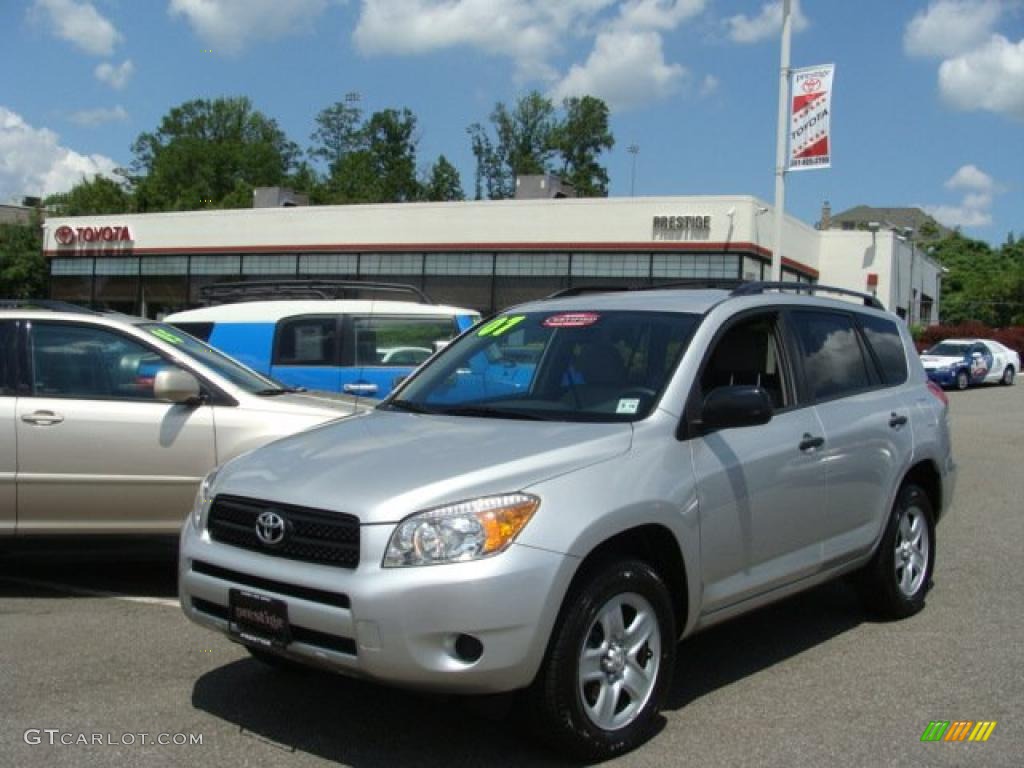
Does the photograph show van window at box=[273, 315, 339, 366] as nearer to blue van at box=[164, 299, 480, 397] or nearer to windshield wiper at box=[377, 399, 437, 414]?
blue van at box=[164, 299, 480, 397]

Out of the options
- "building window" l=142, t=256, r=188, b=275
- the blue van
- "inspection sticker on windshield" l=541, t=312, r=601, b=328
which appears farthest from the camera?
"building window" l=142, t=256, r=188, b=275

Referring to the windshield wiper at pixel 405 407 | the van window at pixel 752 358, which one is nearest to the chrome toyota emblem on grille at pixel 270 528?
the windshield wiper at pixel 405 407

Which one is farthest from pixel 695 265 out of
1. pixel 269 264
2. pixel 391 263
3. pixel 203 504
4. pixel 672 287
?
pixel 203 504

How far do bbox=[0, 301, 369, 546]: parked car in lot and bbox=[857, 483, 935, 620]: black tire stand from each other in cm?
318

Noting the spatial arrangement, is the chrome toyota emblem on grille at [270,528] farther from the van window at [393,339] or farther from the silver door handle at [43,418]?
the van window at [393,339]

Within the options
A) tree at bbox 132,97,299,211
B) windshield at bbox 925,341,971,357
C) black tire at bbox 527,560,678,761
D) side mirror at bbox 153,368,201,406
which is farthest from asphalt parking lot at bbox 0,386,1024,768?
tree at bbox 132,97,299,211

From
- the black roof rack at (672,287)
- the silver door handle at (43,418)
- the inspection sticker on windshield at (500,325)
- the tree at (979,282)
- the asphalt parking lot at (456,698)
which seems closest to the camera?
the asphalt parking lot at (456,698)

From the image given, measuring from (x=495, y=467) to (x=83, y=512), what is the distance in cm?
330

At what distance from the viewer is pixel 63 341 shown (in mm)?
6465

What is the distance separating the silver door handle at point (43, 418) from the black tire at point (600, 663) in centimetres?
368

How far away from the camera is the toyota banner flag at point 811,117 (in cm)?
1866

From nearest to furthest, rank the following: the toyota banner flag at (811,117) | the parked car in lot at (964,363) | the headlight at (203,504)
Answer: the headlight at (203,504)
the toyota banner flag at (811,117)
the parked car in lot at (964,363)

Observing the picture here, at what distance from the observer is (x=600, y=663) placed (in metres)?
3.94

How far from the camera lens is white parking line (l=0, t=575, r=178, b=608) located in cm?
620
